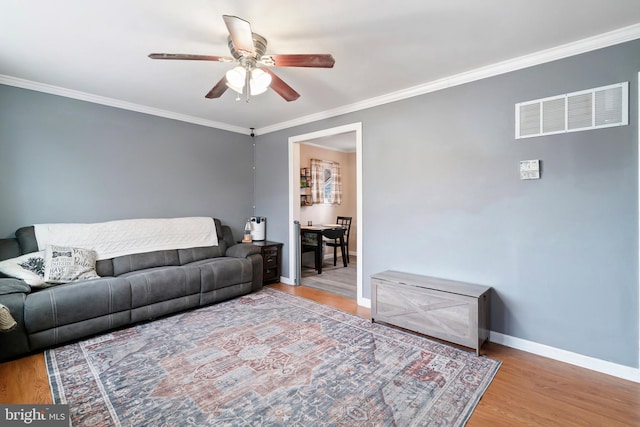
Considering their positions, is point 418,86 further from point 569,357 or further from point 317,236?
point 317,236

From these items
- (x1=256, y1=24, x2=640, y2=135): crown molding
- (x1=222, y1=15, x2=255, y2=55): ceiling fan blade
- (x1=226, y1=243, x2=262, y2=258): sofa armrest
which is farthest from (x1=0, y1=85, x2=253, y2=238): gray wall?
(x1=222, y1=15, x2=255, y2=55): ceiling fan blade

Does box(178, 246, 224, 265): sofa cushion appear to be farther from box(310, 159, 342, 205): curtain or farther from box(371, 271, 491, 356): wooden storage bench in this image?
box(310, 159, 342, 205): curtain

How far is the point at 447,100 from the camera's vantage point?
3.04 metres

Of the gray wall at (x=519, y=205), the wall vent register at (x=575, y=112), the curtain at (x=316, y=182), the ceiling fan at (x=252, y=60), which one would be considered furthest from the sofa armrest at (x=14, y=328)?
the curtain at (x=316, y=182)

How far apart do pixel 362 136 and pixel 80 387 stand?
348 centimetres

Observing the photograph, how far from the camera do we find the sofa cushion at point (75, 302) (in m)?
2.43

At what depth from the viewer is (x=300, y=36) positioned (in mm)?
2246

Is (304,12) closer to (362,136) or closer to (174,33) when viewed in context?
(174,33)

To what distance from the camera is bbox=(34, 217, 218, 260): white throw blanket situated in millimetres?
3174

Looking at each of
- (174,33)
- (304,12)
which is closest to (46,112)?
(174,33)

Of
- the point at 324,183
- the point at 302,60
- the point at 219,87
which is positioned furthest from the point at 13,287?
the point at 324,183

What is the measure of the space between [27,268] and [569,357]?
475cm

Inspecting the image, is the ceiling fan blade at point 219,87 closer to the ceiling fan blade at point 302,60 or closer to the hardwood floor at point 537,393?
the ceiling fan blade at point 302,60

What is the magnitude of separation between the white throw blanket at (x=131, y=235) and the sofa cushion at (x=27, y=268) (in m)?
0.23
